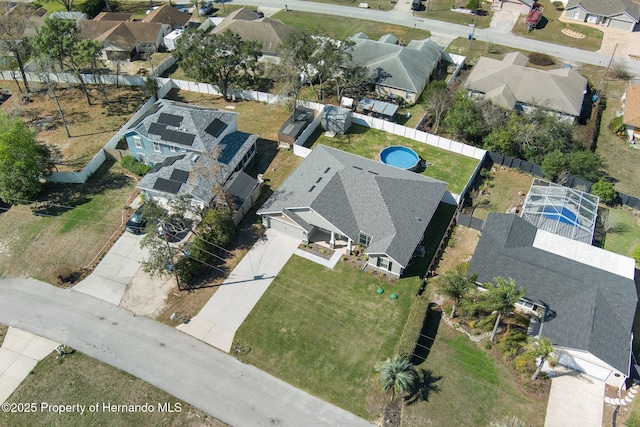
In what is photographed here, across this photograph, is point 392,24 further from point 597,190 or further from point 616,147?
point 597,190

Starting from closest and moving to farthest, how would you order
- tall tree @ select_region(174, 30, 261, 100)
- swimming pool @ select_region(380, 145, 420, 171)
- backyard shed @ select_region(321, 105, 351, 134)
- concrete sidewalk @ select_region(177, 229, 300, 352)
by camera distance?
concrete sidewalk @ select_region(177, 229, 300, 352) < swimming pool @ select_region(380, 145, 420, 171) < backyard shed @ select_region(321, 105, 351, 134) < tall tree @ select_region(174, 30, 261, 100)

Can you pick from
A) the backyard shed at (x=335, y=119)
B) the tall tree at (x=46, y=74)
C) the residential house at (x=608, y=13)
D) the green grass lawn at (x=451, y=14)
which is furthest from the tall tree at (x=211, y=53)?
the residential house at (x=608, y=13)

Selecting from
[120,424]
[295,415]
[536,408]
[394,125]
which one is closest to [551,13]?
[394,125]

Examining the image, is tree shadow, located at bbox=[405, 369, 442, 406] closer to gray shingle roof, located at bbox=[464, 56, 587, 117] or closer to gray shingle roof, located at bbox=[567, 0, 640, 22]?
gray shingle roof, located at bbox=[464, 56, 587, 117]

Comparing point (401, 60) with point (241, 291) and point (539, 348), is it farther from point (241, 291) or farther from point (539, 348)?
point (539, 348)

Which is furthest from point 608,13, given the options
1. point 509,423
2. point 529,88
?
point 509,423

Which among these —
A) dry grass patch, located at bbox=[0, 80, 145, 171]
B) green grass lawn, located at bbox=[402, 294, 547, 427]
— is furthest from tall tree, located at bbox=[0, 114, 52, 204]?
green grass lawn, located at bbox=[402, 294, 547, 427]
